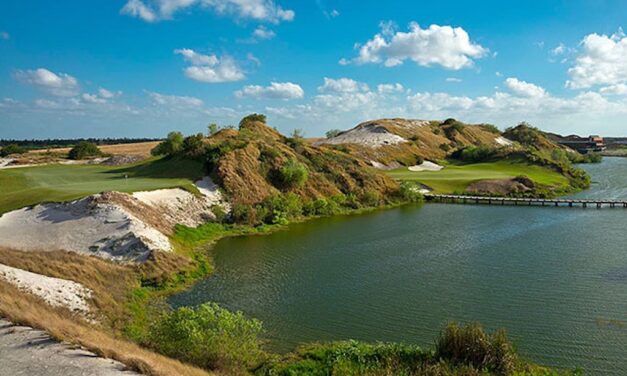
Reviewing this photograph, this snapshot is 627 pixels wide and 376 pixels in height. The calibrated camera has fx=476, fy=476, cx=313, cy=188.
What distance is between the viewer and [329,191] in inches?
2297

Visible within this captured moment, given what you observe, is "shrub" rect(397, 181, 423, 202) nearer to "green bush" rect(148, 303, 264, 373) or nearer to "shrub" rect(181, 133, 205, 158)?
"shrub" rect(181, 133, 205, 158)

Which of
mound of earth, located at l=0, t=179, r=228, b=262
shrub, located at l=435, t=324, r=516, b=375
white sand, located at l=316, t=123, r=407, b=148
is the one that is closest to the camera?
shrub, located at l=435, t=324, r=516, b=375

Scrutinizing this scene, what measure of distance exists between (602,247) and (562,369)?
73.2ft

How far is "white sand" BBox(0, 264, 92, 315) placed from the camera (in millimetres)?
21016

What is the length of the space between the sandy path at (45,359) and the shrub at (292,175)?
40.6m

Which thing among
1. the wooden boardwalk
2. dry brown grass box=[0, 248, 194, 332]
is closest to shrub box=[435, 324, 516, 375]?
dry brown grass box=[0, 248, 194, 332]

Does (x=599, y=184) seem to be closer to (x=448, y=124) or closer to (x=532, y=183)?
(x=532, y=183)

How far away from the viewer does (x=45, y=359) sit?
45.0 ft

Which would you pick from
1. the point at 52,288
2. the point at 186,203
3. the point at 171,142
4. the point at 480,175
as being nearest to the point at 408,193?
the point at 480,175

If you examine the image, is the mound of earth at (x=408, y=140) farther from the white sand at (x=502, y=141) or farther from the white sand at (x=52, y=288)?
the white sand at (x=52, y=288)

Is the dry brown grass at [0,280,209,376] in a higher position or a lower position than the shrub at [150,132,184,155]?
lower

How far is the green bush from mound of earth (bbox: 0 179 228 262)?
13.3m

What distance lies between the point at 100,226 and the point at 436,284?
904 inches

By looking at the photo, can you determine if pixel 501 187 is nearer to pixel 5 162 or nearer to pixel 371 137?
pixel 371 137
